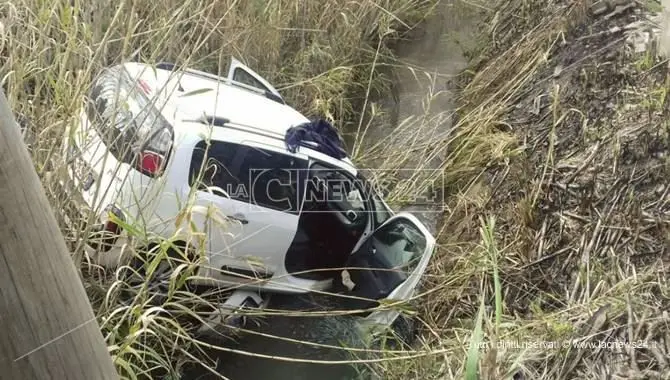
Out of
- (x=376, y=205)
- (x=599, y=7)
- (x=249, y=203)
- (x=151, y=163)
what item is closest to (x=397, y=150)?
(x=376, y=205)

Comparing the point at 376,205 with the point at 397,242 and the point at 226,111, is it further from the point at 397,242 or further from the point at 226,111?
the point at 226,111

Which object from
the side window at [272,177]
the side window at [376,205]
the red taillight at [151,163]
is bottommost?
the side window at [376,205]

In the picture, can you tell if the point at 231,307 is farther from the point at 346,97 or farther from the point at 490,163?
the point at 346,97

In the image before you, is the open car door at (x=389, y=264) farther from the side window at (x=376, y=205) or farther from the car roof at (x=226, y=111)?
the car roof at (x=226, y=111)

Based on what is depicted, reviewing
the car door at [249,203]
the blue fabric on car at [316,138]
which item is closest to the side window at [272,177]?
the car door at [249,203]

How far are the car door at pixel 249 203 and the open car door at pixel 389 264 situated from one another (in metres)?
0.55

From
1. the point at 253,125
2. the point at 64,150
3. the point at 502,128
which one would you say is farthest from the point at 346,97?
the point at 64,150

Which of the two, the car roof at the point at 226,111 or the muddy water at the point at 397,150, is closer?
the car roof at the point at 226,111

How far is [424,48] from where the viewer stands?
25.3 feet

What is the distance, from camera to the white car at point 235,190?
305 centimetres

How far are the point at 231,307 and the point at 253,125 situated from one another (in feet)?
3.91

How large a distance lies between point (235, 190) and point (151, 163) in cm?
58

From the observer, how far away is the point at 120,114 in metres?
3.17

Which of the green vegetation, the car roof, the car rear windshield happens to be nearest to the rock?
the green vegetation
